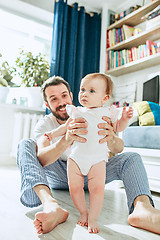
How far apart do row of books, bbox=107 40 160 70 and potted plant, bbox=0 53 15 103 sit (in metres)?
1.38

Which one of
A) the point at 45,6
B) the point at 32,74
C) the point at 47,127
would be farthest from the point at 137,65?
the point at 47,127

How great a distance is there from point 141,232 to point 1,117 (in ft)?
7.78

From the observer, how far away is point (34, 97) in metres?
2.78

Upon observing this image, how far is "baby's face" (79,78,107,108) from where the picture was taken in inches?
39.1

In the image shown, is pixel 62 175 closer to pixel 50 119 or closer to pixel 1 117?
pixel 50 119

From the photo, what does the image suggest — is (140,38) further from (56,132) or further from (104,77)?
(56,132)

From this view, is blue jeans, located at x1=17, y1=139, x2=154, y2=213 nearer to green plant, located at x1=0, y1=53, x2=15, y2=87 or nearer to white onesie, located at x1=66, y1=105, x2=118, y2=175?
white onesie, located at x1=66, y1=105, x2=118, y2=175

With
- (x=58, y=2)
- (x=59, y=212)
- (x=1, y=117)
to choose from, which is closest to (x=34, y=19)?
(x=58, y=2)

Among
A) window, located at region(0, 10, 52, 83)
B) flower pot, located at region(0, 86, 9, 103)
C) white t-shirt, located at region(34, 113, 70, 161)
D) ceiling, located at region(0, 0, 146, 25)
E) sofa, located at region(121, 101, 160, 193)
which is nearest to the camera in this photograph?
white t-shirt, located at region(34, 113, 70, 161)

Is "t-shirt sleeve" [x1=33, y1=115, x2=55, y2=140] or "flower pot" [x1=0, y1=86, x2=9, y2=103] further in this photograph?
"flower pot" [x1=0, y1=86, x2=9, y2=103]

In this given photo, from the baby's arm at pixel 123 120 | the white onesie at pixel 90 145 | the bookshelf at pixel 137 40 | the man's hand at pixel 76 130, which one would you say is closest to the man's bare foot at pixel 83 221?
the white onesie at pixel 90 145

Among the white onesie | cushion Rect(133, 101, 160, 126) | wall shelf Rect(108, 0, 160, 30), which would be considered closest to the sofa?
cushion Rect(133, 101, 160, 126)

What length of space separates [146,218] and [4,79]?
2.34 m

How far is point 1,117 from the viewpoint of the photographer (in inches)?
109
